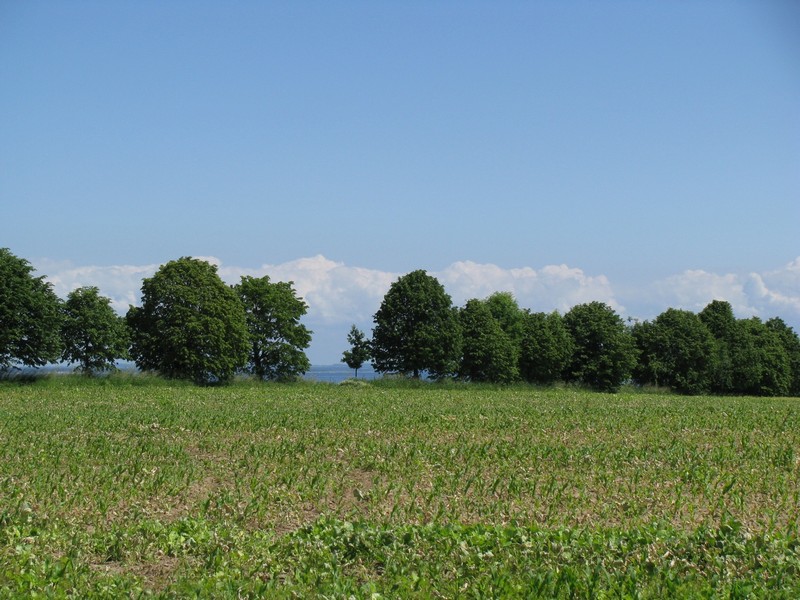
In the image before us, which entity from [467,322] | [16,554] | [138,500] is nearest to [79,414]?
A: [138,500]

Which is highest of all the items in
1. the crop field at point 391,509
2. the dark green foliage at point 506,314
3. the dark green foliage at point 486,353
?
the dark green foliage at point 506,314

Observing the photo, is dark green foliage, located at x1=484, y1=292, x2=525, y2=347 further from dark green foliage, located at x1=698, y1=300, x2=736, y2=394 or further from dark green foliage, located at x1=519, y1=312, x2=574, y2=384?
dark green foliage, located at x1=698, y1=300, x2=736, y2=394

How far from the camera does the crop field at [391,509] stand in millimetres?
9141

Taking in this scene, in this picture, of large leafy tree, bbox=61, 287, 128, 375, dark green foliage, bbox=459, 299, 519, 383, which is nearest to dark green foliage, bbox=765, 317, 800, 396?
dark green foliage, bbox=459, 299, 519, 383

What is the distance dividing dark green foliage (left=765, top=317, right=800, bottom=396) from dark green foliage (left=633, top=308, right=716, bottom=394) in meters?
18.9

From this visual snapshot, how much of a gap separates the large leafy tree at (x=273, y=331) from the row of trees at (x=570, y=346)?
8.11m

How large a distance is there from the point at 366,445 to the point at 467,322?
174ft

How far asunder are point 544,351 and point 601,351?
6.72 metres

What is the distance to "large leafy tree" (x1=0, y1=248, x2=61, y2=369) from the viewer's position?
145 feet

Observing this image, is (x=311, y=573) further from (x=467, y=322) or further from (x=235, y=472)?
(x=467, y=322)

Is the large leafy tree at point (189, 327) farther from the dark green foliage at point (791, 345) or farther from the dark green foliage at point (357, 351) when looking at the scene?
the dark green foliage at point (791, 345)

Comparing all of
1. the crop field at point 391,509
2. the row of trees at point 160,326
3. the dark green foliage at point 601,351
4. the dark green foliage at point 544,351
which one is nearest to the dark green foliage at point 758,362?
the dark green foliage at point 601,351

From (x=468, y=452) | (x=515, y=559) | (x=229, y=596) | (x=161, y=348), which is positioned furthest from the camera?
(x=161, y=348)

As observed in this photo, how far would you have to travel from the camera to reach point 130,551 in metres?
9.93
